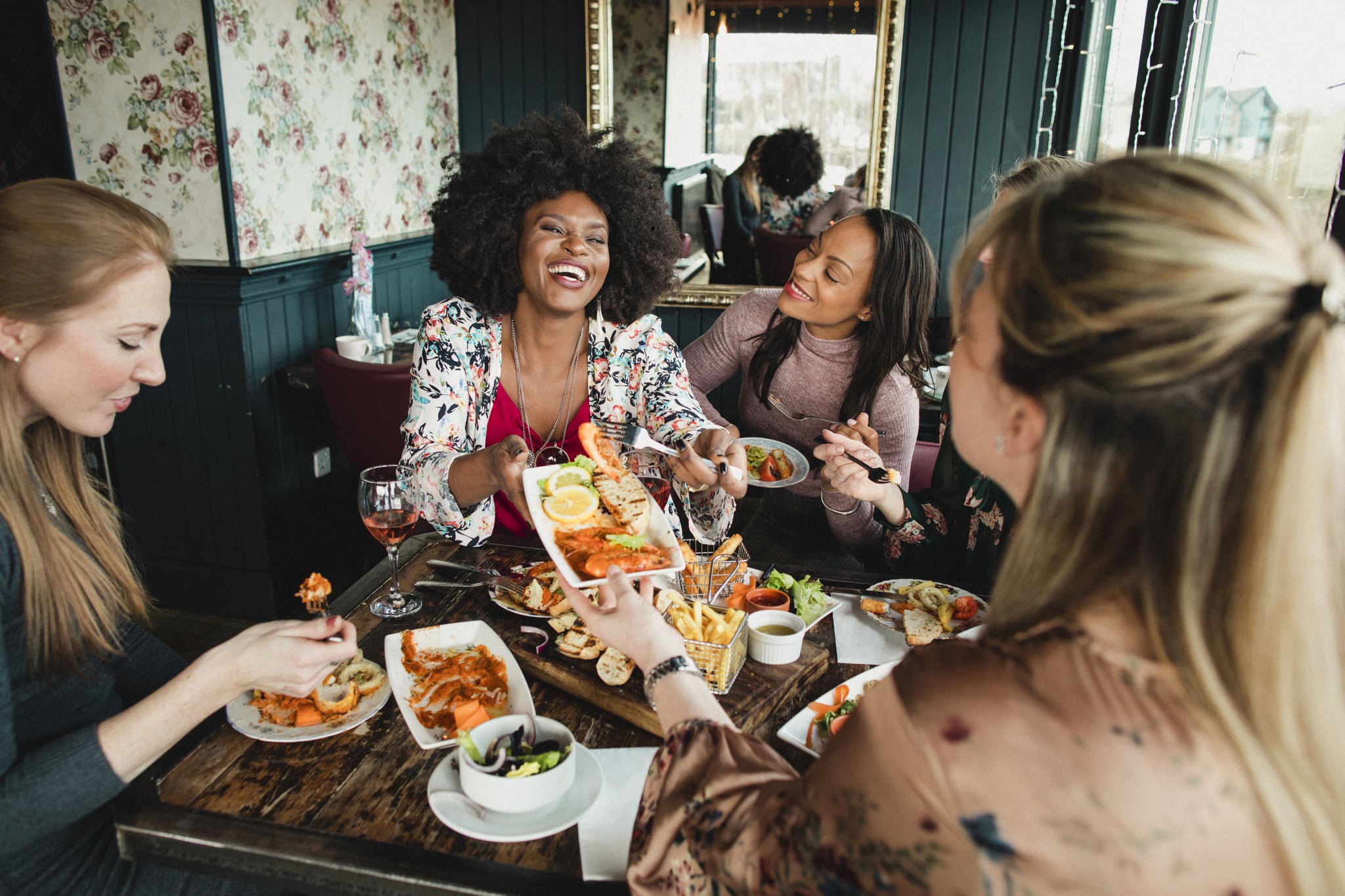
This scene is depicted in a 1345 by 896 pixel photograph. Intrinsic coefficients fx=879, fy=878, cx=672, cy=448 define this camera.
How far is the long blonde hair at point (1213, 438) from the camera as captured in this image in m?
0.63

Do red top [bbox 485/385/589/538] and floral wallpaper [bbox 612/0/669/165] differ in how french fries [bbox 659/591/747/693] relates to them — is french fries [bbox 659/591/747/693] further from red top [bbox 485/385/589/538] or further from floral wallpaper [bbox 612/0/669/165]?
floral wallpaper [bbox 612/0/669/165]

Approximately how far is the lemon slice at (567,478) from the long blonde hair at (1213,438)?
0.93 metres

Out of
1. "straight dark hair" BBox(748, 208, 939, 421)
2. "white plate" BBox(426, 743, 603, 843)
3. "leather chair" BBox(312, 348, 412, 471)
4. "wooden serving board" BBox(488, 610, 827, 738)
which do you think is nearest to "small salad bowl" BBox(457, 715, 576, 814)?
"white plate" BBox(426, 743, 603, 843)

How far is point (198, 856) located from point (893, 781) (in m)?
0.78

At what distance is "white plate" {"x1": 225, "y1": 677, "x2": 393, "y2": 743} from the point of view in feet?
3.72

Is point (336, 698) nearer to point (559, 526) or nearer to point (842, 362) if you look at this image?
point (559, 526)

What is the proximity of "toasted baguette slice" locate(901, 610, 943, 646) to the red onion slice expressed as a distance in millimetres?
580

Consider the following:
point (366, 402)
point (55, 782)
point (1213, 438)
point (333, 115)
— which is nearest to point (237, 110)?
point (333, 115)

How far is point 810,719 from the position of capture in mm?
1228

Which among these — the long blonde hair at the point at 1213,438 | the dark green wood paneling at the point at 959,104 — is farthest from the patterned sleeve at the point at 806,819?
the dark green wood paneling at the point at 959,104

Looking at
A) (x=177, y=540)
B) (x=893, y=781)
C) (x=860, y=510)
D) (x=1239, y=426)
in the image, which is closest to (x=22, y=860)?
(x=893, y=781)

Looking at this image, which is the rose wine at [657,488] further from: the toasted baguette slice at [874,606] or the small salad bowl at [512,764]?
the small salad bowl at [512,764]

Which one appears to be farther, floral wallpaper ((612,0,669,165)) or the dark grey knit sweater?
floral wallpaper ((612,0,669,165))

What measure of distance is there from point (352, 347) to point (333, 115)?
40.7 inches
